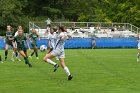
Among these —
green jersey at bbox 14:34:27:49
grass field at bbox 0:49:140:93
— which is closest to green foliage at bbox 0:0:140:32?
green jersey at bbox 14:34:27:49

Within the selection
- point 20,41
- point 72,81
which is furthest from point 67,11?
point 72,81

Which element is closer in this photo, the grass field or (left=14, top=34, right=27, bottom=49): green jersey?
the grass field

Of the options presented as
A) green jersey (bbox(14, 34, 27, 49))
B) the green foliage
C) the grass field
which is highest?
the green foliage

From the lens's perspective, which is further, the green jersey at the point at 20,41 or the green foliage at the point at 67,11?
the green foliage at the point at 67,11

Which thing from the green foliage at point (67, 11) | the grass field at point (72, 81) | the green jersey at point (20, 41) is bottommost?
the grass field at point (72, 81)

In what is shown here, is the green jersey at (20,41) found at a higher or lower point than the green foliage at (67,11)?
lower

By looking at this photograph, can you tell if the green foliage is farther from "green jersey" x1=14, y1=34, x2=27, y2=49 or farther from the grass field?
the grass field

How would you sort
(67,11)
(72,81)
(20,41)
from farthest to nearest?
(67,11) → (20,41) → (72,81)

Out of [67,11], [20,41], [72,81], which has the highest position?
[67,11]

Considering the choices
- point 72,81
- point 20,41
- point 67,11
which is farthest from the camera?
point 67,11

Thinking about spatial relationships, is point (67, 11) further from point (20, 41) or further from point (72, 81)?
point (72, 81)

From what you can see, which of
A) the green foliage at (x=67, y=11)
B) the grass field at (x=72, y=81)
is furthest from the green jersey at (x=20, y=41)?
the green foliage at (x=67, y=11)

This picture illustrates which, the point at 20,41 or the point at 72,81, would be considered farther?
the point at 20,41

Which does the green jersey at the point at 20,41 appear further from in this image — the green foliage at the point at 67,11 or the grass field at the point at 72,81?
the green foliage at the point at 67,11
